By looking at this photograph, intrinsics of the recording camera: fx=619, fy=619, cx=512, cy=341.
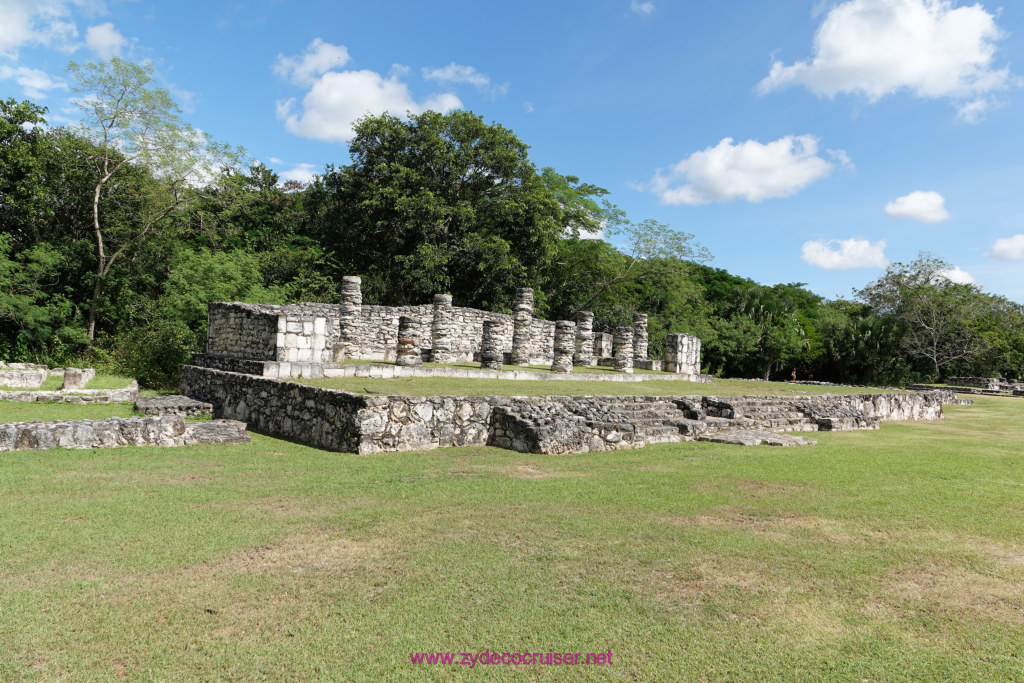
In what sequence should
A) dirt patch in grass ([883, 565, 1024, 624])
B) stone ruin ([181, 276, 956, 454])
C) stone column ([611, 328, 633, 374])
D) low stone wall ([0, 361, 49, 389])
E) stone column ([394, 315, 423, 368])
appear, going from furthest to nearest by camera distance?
stone column ([611, 328, 633, 374]) → stone column ([394, 315, 423, 368]) → low stone wall ([0, 361, 49, 389]) → stone ruin ([181, 276, 956, 454]) → dirt patch in grass ([883, 565, 1024, 624])

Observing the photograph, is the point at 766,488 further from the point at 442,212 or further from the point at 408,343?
the point at 442,212

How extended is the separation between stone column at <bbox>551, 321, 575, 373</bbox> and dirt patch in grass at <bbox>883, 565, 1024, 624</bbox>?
13265 mm

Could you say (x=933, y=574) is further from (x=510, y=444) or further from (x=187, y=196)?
(x=187, y=196)

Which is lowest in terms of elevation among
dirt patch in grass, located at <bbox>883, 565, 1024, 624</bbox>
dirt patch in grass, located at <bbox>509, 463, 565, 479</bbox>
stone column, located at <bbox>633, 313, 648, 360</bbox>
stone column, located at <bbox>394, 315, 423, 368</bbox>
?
dirt patch in grass, located at <bbox>509, 463, 565, 479</bbox>

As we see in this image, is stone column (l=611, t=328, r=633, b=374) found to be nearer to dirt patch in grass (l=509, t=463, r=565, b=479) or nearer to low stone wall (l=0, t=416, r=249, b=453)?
dirt patch in grass (l=509, t=463, r=565, b=479)

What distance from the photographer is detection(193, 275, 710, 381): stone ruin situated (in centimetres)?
1265

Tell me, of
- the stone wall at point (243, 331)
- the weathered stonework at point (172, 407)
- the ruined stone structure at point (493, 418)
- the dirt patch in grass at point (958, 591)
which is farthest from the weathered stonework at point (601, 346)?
the dirt patch in grass at point (958, 591)

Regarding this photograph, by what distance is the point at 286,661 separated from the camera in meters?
2.76

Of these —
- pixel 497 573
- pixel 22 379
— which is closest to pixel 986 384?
pixel 497 573

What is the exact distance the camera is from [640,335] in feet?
81.0

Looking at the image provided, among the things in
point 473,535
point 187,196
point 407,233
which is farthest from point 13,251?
point 473,535

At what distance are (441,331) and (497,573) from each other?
1519 cm

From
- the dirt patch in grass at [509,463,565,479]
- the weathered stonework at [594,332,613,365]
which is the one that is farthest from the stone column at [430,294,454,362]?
the dirt patch in grass at [509,463,565,479]

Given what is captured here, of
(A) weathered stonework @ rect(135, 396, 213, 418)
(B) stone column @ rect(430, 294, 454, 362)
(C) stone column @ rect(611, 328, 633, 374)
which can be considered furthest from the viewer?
(C) stone column @ rect(611, 328, 633, 374)
